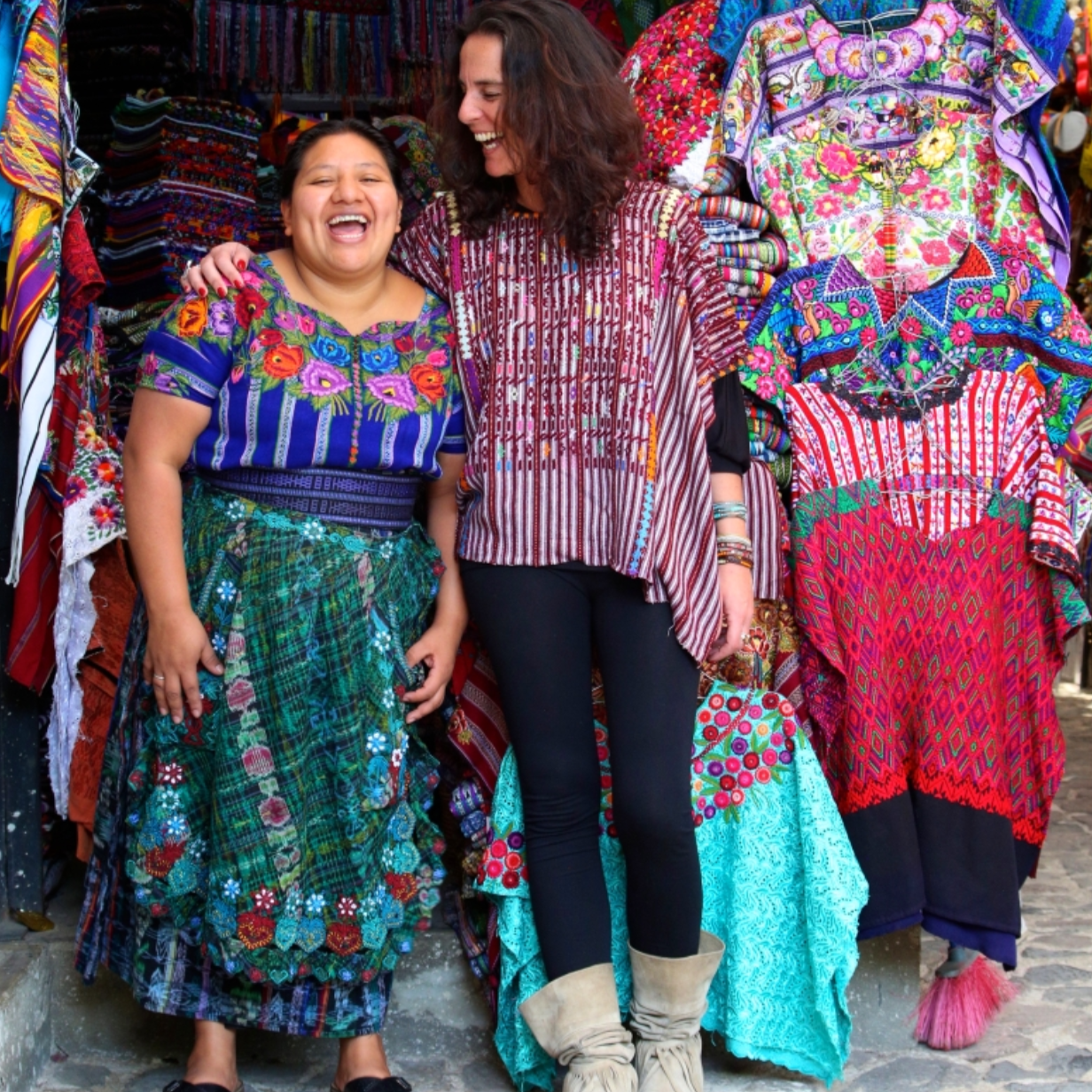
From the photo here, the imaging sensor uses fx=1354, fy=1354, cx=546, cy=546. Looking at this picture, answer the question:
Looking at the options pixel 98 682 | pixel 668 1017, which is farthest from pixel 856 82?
pixel 98 682

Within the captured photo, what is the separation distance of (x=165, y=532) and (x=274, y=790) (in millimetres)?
449

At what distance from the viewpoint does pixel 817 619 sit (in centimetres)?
262

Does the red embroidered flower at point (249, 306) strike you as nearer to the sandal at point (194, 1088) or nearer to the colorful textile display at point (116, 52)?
the sandal at point (194, 1088)

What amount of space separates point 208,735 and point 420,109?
2320 mm

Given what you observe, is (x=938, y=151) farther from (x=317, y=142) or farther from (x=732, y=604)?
(x=317, y=142)

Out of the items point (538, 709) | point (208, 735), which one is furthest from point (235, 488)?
point (538, 709)

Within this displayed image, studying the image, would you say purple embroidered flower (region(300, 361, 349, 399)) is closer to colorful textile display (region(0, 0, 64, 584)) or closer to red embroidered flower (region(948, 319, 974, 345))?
colorful textile display (region(0, 0, 64, 584))

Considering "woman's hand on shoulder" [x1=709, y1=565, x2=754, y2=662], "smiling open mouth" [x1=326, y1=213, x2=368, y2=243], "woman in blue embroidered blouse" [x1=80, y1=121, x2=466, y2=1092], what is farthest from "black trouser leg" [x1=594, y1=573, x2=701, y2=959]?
"smiling open mouth" [x1=326, y1=213, x2=368, y2=243]

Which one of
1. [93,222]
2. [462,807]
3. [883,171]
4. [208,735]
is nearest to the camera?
[208,735]

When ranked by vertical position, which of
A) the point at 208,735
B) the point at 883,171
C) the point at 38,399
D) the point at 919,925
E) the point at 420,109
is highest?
the point at 420,109

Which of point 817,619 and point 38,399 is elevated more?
point 38,399

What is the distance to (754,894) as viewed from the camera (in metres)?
2.54

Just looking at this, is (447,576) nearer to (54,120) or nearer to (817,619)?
(817,619)

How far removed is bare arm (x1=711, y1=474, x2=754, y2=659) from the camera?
237 centimetres
